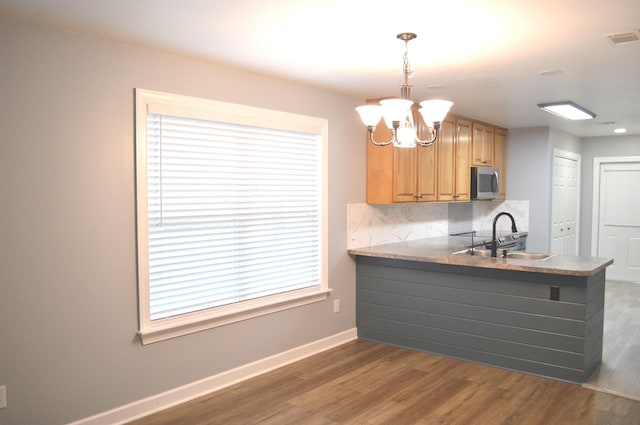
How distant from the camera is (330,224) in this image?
4.36 meters

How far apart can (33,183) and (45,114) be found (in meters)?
0.37

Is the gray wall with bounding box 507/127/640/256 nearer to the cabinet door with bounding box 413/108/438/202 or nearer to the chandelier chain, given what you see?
the cabinet door with bounding box 413/108/438/202

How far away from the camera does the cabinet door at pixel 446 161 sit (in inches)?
207

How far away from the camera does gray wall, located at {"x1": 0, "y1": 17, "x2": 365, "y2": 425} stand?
2.53 m

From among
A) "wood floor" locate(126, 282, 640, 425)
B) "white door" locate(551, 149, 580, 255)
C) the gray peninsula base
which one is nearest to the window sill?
"wood floor" locate(126, 282, 640, 425)

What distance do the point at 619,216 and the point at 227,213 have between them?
6756 millimetres

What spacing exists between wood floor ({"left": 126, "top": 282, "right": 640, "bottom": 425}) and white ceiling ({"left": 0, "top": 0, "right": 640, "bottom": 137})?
2.23 meters

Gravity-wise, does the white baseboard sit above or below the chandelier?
below

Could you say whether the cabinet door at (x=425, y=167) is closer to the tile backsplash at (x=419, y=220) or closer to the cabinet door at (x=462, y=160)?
the tile backsplash at (x=419, y=220)

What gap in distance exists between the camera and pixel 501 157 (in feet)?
21.6

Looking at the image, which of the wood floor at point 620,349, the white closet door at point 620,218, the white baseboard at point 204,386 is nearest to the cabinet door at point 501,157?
the wood floor at point 620,349

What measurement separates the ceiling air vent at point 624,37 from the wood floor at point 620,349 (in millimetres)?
2308

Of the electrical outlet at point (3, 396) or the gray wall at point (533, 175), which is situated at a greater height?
the gray wall at point (533, 175)

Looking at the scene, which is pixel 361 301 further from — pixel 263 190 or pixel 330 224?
pixel 263 190
